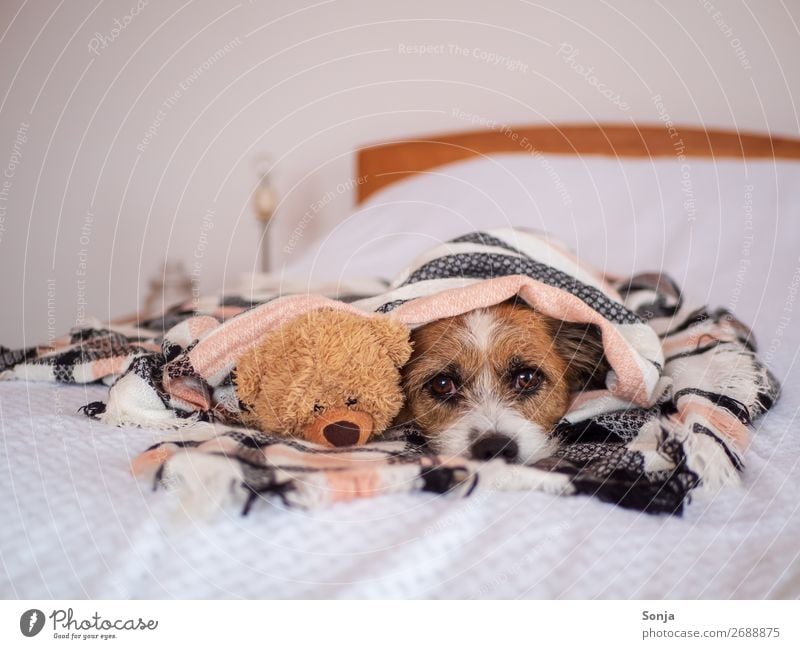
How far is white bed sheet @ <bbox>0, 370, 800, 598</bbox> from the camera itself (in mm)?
960

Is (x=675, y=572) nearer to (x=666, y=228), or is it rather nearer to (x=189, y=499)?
(x=189, y=499)

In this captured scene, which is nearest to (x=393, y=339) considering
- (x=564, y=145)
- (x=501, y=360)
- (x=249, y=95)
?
(x=501, y=360)

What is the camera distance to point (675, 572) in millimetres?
983

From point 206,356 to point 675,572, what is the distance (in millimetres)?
1084

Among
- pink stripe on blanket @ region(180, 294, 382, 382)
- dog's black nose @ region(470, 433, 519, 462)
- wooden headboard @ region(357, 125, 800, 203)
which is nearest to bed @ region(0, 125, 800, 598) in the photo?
pink stripe on blanket @ region(180, 294, 382, 382)

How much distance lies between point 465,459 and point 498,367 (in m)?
0.51

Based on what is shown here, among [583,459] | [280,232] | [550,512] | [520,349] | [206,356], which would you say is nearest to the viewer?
[550,512]

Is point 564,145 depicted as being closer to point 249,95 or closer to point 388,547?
point 249,95

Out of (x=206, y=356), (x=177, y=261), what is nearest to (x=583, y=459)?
(x=206, y=356)

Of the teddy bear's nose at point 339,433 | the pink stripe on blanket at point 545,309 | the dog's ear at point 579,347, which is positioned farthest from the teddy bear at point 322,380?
the dog's ear at point 579,347

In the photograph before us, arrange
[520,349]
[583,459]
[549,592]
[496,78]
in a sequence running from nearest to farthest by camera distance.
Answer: [549,592] < [583,459] < [520,349] < [496,78]

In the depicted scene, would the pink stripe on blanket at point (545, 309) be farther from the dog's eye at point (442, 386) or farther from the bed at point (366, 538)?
the bed at point (366, 538)

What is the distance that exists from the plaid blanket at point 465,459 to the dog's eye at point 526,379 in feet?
0.41

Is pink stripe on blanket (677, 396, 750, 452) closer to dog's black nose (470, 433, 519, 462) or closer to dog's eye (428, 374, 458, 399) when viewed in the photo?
dog's black nose (470, 433, 519, 462)
